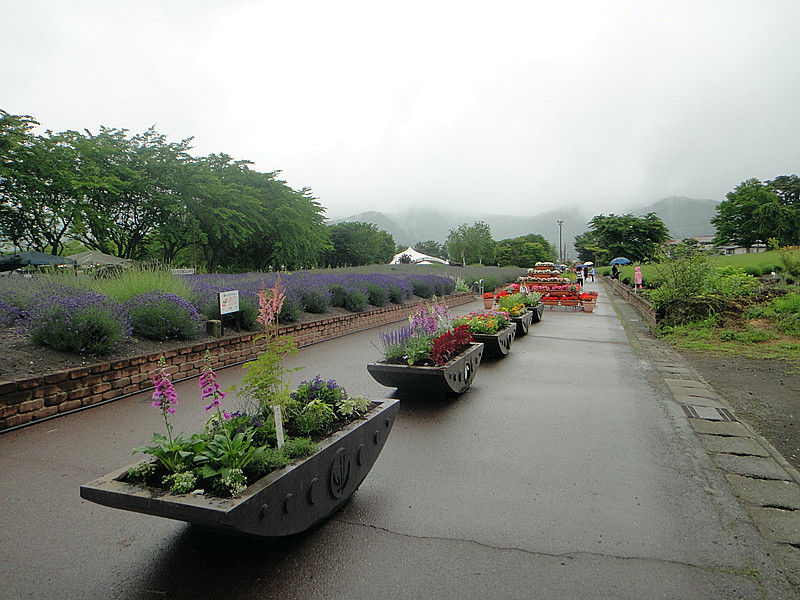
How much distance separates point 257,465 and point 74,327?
4.49 m

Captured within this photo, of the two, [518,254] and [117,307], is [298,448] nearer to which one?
[117,307]

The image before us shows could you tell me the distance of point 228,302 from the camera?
26.9ft

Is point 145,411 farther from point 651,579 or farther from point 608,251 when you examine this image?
point 608,251

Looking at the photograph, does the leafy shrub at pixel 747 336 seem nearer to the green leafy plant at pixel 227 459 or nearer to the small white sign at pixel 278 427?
the small white sign at pixel 278 427

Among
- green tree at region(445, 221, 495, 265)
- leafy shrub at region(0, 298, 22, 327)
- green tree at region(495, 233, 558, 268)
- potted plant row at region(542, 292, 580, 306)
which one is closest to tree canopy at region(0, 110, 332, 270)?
potted plant row at region(542, 292, 580, 306)

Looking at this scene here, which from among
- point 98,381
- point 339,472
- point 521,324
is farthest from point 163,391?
point 521,324

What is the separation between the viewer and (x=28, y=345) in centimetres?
605

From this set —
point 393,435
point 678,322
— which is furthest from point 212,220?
point 393,435

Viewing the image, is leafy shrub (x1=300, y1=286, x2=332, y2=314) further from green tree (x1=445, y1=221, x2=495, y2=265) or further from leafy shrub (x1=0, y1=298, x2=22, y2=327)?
green tree (x1=445, y1=221, x2=495, y2=265)

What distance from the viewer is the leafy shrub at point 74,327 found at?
596 cm

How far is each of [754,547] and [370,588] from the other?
2172 mm

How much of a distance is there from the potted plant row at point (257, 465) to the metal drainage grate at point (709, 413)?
397 centimetres

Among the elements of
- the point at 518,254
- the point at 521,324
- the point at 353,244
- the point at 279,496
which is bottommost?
the point at 521,324

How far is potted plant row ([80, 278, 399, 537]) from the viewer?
239 cm
